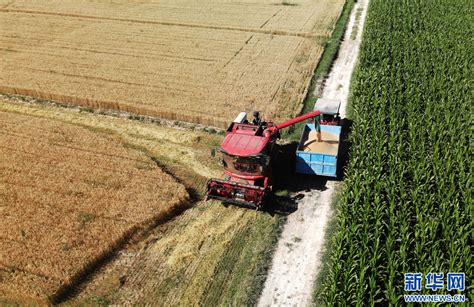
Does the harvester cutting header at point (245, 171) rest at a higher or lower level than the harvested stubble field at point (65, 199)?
higher

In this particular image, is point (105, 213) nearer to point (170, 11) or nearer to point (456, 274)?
point (456, 274)

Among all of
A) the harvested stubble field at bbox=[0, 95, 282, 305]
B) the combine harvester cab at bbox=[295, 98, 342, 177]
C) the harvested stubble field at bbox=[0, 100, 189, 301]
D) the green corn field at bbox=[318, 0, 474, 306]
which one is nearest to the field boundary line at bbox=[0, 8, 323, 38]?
the green corn field at bbox=[318, 0, 474, 306]

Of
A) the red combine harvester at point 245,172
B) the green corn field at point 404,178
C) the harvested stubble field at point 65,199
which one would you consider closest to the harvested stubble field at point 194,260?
the harvested stubble field at point 65,199

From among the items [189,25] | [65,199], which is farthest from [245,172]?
[189,25]

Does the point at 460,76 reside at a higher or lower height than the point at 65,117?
higher

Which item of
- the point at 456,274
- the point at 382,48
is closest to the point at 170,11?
the point at 382,48

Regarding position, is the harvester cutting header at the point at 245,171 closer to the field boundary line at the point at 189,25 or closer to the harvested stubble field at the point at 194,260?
the harvested stubble field at the point at 194,260
